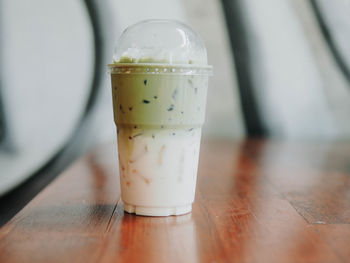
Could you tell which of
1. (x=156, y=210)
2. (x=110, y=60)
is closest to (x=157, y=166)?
(x=156, y=210)

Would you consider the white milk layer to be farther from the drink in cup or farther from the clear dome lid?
the clear dome lid

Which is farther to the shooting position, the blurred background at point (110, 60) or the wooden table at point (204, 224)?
the blurred background at point (110, 60)

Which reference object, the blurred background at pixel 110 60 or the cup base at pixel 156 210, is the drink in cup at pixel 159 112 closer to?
the cup base at pixel 156 210

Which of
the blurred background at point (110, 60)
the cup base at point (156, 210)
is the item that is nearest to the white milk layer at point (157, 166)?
the cup base at point (156, 210)

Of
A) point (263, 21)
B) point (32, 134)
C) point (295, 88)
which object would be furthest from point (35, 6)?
point (295, 88)

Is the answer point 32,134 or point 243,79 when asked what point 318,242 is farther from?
point 243,79

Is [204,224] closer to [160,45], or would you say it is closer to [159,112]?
[159,112]
